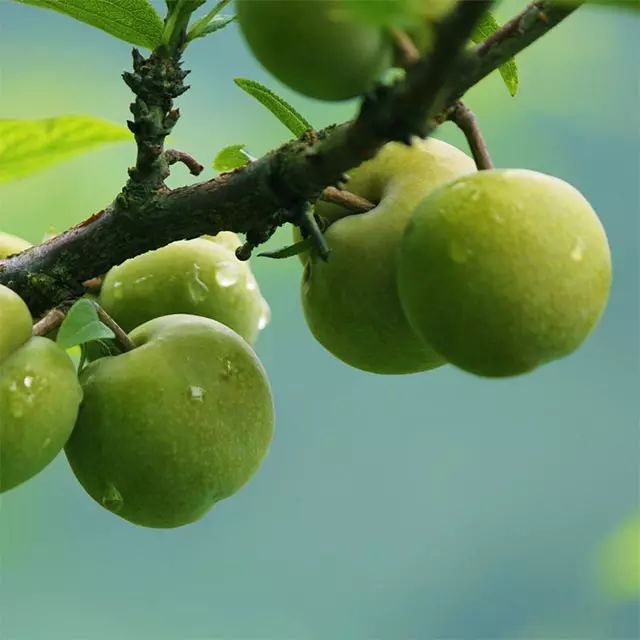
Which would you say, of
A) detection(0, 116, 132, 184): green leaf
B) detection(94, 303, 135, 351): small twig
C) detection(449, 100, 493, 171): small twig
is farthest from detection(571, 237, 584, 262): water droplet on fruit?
detection(0, 116, 132, 184): green leaf

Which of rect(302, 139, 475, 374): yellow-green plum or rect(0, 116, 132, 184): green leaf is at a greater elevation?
rect(0, 116, 132, 184): green leaf

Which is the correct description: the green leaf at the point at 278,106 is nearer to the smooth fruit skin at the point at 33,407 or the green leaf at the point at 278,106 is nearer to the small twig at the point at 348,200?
the small twig at the point at 348,200

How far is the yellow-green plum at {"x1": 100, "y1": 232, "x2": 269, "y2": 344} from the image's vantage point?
932 mm

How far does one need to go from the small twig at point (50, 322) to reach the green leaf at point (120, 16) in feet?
0.72

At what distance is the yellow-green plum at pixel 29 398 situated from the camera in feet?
2.34

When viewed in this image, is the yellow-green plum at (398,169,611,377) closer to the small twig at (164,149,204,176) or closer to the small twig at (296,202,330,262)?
the small twig at (296,202,330,262)

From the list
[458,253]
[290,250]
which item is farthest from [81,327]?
[458,253]

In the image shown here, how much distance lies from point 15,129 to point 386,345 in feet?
1.33

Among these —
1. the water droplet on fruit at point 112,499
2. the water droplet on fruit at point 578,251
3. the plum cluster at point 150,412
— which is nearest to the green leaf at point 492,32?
the water droplet on fruit at point 578,251

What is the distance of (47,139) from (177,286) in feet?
0.62

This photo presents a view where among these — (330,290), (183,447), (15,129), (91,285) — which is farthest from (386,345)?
(15,129)

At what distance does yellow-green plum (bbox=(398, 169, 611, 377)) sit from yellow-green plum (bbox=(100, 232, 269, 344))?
29 cm

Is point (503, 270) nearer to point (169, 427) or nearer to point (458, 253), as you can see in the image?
point (458, 253)

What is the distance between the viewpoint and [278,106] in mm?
832
